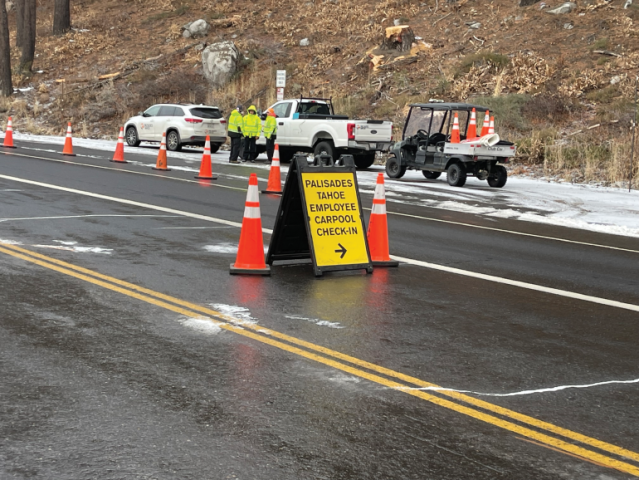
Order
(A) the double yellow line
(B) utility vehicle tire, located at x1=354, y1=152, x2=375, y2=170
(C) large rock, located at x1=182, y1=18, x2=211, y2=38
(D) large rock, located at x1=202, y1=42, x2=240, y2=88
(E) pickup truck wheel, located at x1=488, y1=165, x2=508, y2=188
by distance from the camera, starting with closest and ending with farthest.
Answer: (A) the double yellow line, (E) pickup truck wheel, located at x1=488, y1=165, x2=508, y2=188, (B) utility vehicle tire, located at x1=354, y1=152, x2=375, y2=170, (D) large rock, located at x1=202, y1=42, x2=240, y2=88, (C) large rock, located at x1=182, y1=18, x2=211, y2=38

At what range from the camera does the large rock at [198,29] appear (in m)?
46.0

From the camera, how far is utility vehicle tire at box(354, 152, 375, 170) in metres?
24.9

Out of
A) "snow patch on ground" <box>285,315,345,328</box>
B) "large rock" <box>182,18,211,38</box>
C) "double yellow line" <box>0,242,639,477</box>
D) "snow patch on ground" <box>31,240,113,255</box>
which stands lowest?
"double yellow line" <box>0,242,639,477</box>

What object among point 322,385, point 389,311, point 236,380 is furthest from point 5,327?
point 389,311

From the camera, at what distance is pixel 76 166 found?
65.3 ft

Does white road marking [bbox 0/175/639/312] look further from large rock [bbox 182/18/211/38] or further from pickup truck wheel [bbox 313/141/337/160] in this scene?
large rock [bbox 182/18/211/38]

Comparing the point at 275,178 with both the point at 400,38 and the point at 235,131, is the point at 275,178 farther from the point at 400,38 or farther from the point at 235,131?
the point at 400,38

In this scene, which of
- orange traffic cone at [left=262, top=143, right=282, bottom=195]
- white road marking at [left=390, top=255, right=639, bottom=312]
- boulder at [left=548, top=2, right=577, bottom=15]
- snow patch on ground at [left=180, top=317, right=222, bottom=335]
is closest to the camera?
snow patch on ground at [left=180, top=317, right=222, bottom=335]

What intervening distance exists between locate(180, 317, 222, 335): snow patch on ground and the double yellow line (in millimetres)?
49

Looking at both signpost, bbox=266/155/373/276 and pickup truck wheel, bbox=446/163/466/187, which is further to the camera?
pickup truck wheel, bbox=446/163/466/187

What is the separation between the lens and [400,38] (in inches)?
1428

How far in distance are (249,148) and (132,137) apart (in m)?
6.75

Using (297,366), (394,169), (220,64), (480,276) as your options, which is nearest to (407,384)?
(297,366)

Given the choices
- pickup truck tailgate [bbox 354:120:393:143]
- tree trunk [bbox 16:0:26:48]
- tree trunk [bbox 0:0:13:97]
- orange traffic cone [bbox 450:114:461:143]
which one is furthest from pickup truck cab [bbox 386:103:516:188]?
tree trunk [bbox 16:0:26:48]
